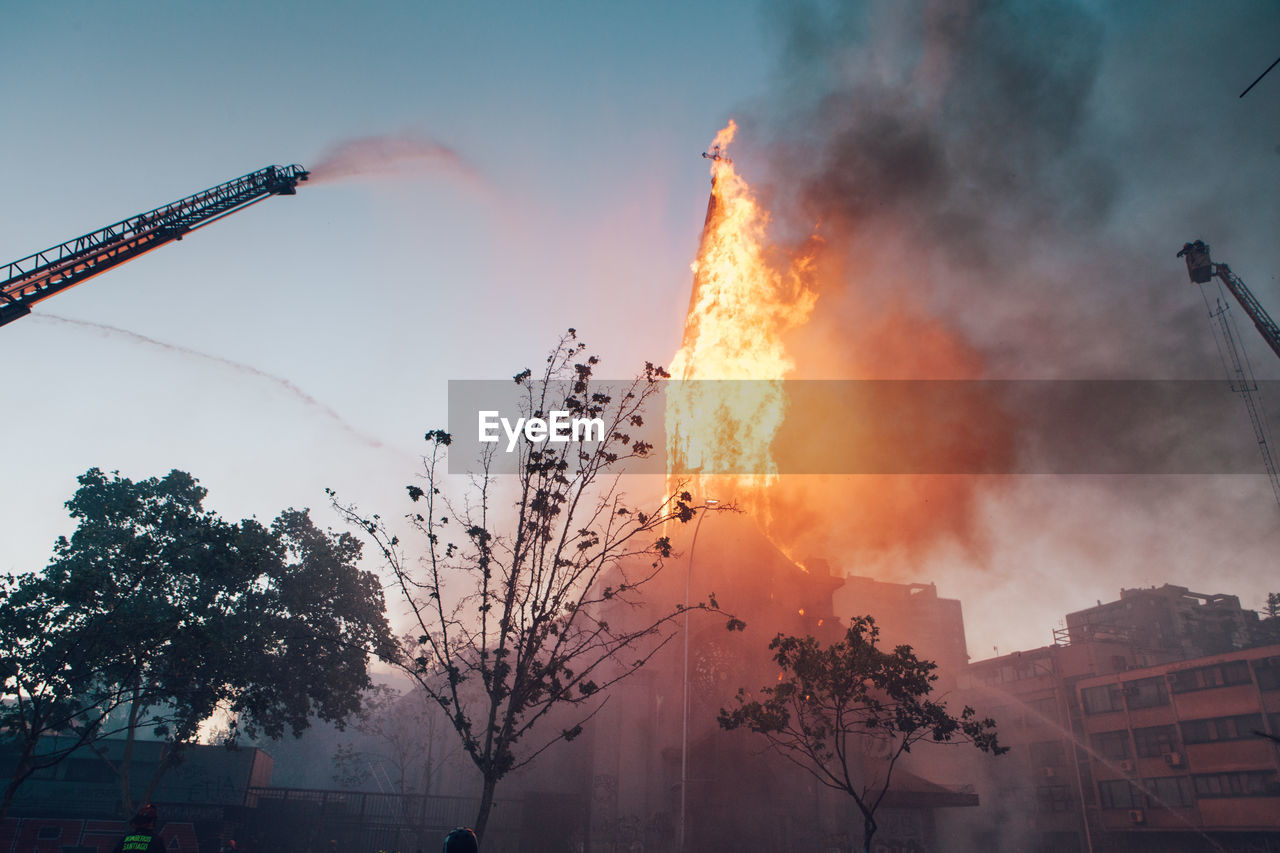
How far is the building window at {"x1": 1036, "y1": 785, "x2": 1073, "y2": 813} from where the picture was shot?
170 ft

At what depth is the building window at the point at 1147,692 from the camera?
46.4 metres

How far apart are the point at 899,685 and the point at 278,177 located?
106ft

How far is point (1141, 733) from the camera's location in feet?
156

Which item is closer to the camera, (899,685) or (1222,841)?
(899,685)

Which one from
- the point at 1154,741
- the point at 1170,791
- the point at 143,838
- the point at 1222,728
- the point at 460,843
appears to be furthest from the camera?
the point at 1154,741

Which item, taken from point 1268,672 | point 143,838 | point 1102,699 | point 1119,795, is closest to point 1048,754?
point 1119,795

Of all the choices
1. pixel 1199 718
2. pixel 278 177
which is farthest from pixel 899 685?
pixel 1199 718

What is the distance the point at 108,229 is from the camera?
23.4 m

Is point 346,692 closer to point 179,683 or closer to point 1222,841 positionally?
point 179,683

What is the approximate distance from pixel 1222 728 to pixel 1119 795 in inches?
377

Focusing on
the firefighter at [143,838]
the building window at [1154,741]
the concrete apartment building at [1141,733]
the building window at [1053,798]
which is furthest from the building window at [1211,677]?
the firefighter at [143,838]

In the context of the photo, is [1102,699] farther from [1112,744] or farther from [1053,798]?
[1053,798]

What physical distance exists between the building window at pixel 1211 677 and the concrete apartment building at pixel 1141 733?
Answer: 67mm

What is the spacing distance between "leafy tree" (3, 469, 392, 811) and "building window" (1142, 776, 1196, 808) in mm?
49513
